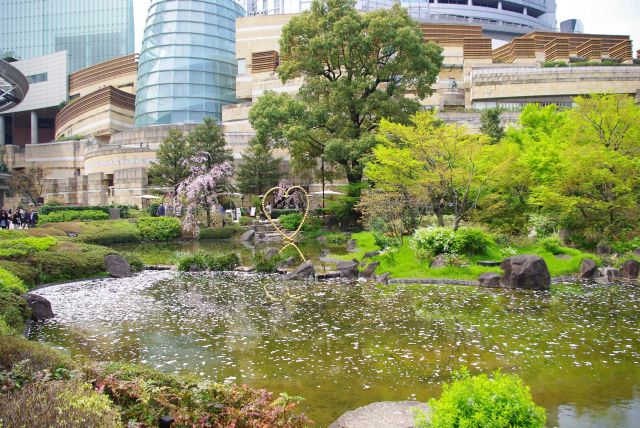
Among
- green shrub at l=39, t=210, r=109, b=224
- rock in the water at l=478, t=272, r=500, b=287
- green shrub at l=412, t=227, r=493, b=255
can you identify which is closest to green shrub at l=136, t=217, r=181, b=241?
green shrub at l=39, t=210, r=109, b=224

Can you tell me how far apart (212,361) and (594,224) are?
18819mm

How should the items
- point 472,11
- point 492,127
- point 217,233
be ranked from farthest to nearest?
1. point 472,11
2. point 492,127
3. point 217,233

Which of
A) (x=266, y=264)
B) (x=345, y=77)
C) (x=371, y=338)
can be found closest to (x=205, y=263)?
(x=266, y=264)

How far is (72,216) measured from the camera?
37500mm

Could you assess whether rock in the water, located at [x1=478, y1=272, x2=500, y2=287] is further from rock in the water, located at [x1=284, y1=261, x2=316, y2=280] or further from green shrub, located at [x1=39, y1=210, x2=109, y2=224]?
green shrub, located at [x1=39, y1=210, x2=109, y2=224]

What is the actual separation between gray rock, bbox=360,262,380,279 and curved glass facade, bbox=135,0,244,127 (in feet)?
148

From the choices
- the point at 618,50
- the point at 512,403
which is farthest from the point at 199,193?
the point at 618,50

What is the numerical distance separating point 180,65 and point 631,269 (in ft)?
179

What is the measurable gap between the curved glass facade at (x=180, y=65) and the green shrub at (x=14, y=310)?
4991 cm

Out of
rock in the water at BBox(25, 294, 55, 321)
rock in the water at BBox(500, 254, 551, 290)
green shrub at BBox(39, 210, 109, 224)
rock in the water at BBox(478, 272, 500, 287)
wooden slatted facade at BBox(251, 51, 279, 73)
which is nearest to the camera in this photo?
rock in the water at BBox(25, 294, 55, 321)

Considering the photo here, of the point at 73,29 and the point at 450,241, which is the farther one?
the point at 73,29

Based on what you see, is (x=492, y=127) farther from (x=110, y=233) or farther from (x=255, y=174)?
(x=110, y=233)

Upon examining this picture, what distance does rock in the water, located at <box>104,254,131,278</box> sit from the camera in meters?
19.8

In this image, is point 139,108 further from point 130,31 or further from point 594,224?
point 594,224
